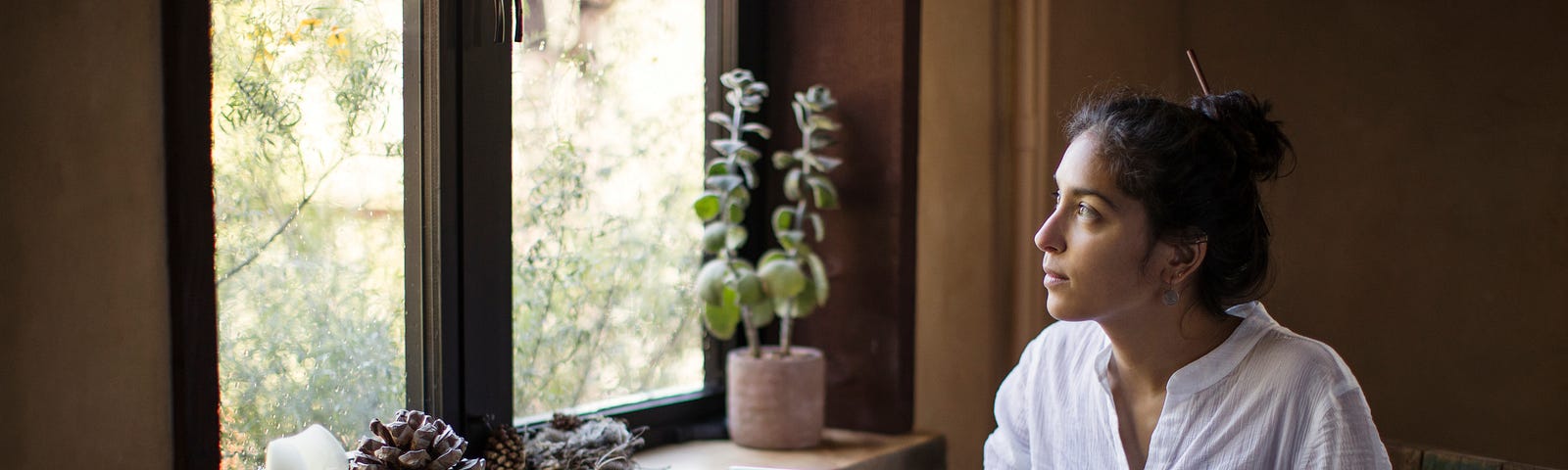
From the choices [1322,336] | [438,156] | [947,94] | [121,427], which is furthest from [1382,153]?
[121,427]

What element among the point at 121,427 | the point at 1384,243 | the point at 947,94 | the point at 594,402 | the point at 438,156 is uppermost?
the point at 947,94

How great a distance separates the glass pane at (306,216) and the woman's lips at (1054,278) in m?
0.81

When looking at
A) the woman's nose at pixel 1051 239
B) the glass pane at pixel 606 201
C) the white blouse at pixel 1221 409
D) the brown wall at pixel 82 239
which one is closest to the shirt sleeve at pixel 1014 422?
the white blouse at pixel 1221 409

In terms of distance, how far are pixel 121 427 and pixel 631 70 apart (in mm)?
940

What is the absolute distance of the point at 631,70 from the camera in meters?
1.81

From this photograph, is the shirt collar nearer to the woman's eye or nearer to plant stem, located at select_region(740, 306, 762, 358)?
the woman's eye

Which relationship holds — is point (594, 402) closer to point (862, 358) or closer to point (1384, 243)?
point (862, 358)

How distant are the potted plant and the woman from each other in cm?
57

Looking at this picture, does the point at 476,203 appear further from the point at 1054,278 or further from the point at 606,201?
the point at 1054,278

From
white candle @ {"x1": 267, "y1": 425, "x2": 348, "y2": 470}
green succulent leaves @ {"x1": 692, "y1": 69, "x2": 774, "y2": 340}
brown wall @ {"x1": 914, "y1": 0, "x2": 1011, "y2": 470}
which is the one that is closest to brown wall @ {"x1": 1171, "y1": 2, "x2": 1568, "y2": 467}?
brown wall @ {"x1": 914, "y1": 0, "x2": 1011, "y2": 470}

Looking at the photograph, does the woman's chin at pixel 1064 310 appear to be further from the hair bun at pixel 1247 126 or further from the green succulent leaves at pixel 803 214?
the green succulent leaves at pixel 803 214

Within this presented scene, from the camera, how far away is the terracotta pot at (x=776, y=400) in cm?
183

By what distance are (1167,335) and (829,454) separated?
67cm

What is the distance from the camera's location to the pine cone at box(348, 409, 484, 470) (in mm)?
1254
